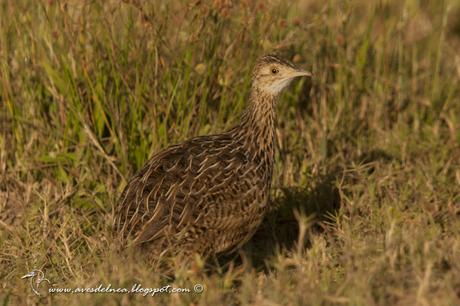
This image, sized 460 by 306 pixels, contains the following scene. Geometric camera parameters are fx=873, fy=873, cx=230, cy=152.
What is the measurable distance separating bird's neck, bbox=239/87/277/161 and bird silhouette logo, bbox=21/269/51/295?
5.43 feet

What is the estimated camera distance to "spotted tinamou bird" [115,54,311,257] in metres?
5.41

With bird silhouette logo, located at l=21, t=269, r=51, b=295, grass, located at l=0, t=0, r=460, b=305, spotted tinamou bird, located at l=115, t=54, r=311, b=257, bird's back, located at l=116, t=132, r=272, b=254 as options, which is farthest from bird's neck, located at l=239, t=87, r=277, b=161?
bird silhouette logo, located at l=21, t=269, r=51, b=295

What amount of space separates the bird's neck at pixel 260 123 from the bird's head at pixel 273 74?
0.15 ft

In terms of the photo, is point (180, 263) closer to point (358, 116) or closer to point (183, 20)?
point (183, 20)

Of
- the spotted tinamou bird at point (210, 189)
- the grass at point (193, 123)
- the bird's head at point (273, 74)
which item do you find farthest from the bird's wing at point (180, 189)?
the bird's head at point (273, 74)

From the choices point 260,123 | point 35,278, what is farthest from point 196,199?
point 35,278

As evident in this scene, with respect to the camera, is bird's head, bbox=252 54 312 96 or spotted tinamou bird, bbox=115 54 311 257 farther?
bird's head, bbox=252 54 312 96

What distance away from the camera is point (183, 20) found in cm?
670

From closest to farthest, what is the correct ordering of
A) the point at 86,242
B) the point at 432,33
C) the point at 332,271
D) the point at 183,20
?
the point at 332,271
the point at 86,242
the point at 183,20
the point at 432,33

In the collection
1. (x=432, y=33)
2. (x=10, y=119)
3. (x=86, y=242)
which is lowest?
(x=86, y=242)

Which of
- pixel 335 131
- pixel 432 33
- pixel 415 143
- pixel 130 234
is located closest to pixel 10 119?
pixel 130 234

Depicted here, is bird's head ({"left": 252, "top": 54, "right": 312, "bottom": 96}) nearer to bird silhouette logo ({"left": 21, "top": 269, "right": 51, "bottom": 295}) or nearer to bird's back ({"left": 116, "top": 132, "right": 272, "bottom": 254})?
bird's back ({"left": 116, "top": 132, "right": 272, "bottom": 254})

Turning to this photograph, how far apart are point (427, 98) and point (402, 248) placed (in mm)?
3281

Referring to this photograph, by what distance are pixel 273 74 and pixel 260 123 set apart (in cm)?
36
